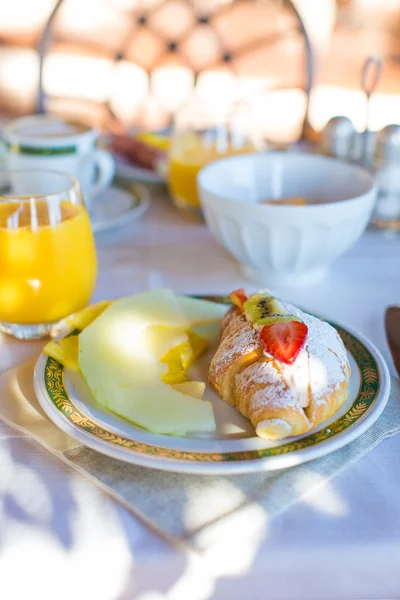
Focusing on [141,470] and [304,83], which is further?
[304,83]

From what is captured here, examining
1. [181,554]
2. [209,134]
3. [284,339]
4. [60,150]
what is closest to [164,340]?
[284,339]

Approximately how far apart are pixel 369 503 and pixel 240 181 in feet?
2.04

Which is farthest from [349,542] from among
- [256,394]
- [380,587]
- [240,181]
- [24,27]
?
[24,27]

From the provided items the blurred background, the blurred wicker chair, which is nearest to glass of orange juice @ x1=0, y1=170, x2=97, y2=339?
the blurred background

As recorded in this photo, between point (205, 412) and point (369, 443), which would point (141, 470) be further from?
point (369, 443)

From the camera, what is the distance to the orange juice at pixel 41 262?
779mm

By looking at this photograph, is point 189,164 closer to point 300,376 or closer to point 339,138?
point 339,138

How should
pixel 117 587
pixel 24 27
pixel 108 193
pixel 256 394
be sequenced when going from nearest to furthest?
pixel 117 587 → pixel 256 394 → pixel 108 193 → pixel 24 27

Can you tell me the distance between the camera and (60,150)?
1.13 meters

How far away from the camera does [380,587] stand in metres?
0.51

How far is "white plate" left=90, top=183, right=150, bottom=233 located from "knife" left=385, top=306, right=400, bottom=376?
494 millimetres

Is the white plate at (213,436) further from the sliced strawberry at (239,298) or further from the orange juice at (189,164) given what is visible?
the orange juice at (189,164)

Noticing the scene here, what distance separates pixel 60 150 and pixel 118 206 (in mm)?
160

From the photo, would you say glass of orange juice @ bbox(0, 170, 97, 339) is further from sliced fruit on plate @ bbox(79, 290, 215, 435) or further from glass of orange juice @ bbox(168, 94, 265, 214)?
glass of orange juice @ bbox(168, 94, 265, 214)
